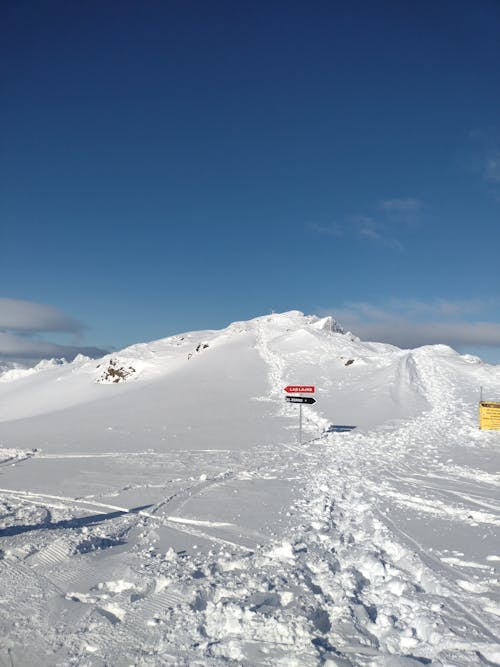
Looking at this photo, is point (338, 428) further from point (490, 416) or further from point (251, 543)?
point (251, 543)

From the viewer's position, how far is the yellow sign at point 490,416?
2100 cm

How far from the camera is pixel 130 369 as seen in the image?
50.9 metres

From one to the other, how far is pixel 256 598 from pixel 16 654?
3026 millimetres

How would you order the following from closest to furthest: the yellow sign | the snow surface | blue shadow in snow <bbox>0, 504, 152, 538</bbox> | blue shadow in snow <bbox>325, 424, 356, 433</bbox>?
the snow surface, blue shadow in snow <bbox>0, 504, 152, 538</bbox>, the yellow sign, blue shadow in snow <bbox>325, 424, 356, 433</bbox>

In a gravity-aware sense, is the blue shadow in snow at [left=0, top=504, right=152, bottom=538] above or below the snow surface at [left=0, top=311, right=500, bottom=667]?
below

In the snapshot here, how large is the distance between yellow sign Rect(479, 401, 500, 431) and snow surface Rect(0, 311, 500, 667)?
1.64 ft

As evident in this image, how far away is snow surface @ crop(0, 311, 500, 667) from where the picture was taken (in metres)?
5.22

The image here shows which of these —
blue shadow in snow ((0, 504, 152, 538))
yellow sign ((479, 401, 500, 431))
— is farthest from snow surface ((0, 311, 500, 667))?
yellow sign ((479, 401, 500, 431))

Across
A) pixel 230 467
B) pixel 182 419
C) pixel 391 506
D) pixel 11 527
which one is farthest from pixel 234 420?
pixel 11 527

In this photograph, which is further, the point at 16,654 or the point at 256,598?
the point at 256,598

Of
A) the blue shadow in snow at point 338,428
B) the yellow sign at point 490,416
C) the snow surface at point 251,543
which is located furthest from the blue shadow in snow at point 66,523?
the yellow sign at point 490,416

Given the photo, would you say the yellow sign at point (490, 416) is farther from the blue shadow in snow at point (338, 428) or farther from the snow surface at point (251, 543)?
the blue shadow in snow at point (338, 428)

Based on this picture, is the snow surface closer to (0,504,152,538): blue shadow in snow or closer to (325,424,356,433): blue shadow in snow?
(0,504,152,538): blue shadow in snow

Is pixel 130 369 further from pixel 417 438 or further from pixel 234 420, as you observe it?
pixel 417 438
